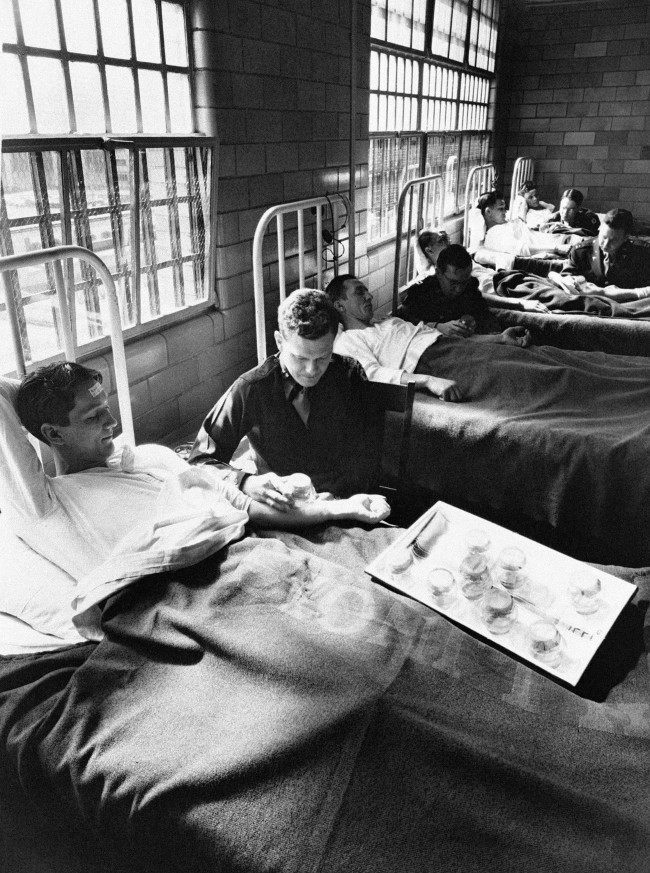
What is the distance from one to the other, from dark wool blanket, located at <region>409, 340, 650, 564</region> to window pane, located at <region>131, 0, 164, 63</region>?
165 cm

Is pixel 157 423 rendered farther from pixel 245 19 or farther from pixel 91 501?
pixel 245 19

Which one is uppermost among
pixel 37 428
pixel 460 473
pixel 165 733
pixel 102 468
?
pixel 37 428

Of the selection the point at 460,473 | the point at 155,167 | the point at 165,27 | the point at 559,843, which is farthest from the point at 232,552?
the point at 165,27

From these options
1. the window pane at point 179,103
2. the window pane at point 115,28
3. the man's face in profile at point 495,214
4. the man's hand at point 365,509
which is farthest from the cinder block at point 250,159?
the man's face in profile at point 495,214

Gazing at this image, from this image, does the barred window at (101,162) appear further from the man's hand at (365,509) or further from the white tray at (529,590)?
the white tray at (529,590)

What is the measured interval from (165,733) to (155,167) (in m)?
2.23

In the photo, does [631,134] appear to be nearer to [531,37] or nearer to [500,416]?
[531,37]

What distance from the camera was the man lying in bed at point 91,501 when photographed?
1436 millimetres

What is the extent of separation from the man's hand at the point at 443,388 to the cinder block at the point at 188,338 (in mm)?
1055

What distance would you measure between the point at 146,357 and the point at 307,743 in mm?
1929

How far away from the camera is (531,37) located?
25.5ft

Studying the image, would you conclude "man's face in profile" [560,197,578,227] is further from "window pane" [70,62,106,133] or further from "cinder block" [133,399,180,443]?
"window pane" [70,62,106,133]

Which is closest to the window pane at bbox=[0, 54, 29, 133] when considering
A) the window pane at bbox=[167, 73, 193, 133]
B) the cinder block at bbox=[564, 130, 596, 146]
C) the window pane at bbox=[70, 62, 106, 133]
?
the window pane at bbox=[70, 62, 106, 133]

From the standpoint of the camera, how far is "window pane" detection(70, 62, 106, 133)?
224 centimetres
